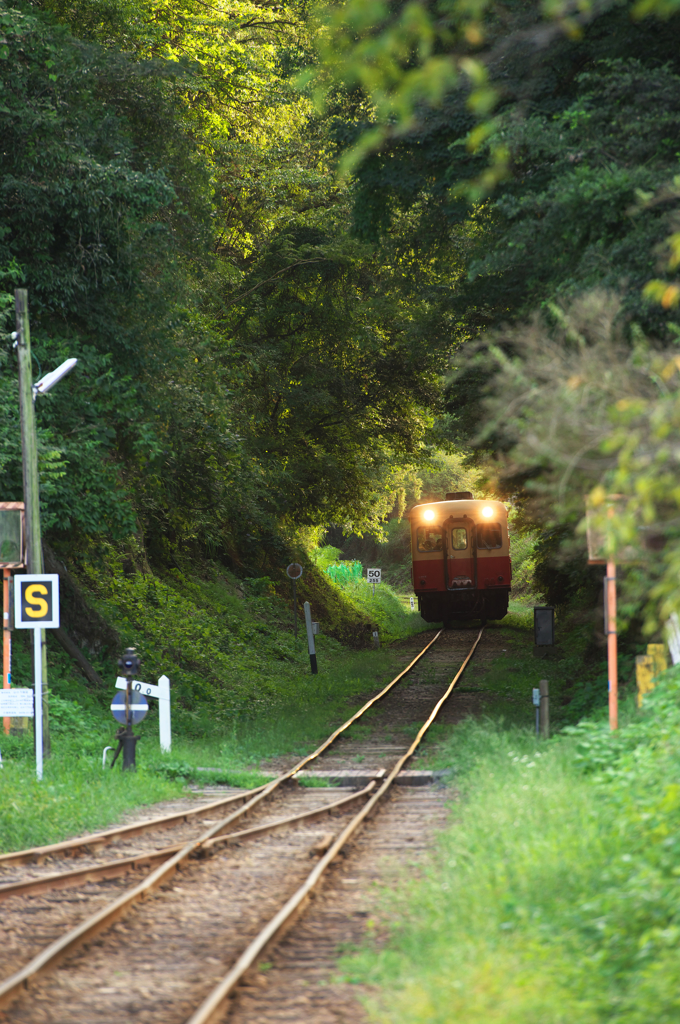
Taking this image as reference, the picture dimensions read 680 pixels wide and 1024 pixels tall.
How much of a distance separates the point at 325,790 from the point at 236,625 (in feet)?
43.2

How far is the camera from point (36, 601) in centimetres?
1194

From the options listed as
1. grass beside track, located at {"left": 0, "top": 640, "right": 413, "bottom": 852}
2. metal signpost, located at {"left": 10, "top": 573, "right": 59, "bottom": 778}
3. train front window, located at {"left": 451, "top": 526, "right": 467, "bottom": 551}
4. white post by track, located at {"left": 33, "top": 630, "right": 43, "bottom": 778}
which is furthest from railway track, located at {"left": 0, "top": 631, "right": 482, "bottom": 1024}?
train front window, located at {"left": 451, "top": 526, "right": 467, "bottom": 551}

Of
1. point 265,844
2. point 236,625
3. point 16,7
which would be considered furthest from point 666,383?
point 236,625

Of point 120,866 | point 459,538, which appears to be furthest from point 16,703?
point 459,538

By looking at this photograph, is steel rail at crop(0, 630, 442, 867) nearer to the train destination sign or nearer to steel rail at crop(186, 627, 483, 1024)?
steel rail at crop(186, 627, 483, 1024)

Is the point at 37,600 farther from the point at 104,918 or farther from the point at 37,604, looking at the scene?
the point at 104,918

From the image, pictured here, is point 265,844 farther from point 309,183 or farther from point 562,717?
point 309,183

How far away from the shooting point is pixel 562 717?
49.7 feet

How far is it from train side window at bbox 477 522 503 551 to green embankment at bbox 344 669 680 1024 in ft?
68.7

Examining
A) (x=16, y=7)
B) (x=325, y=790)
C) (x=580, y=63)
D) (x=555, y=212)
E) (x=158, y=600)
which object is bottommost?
(x=325, y=790)

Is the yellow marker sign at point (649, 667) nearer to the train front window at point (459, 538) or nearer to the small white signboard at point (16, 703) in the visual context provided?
the small white signboard at point (16, 703)

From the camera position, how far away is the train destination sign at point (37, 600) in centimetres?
1190

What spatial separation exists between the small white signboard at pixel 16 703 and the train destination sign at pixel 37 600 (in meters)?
0.86

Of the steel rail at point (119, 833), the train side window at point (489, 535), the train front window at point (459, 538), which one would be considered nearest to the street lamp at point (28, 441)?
the steel rail at point (119, 833)
